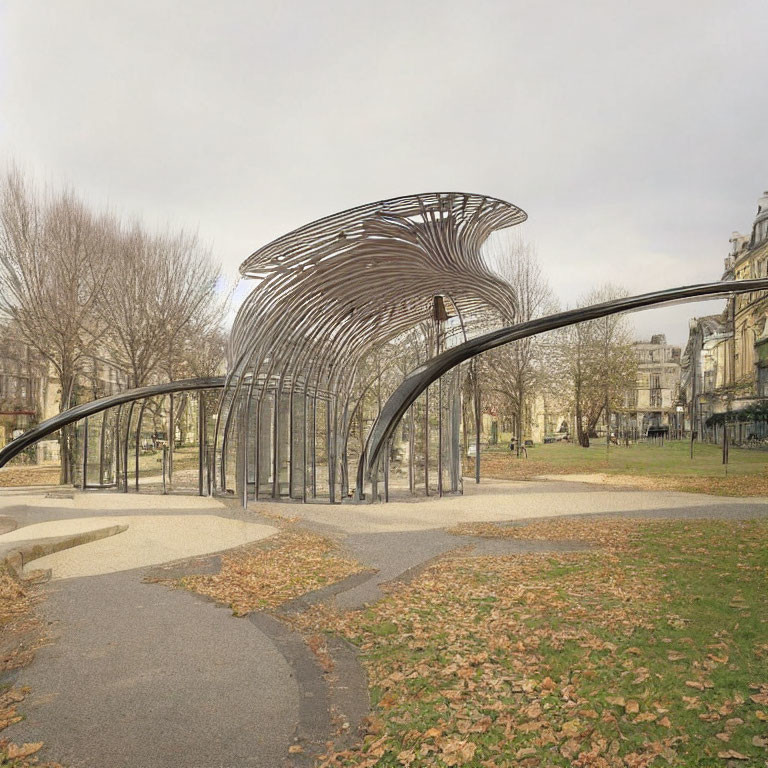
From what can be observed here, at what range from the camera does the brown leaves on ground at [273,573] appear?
18.4ft

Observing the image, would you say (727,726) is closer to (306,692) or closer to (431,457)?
(306,692)

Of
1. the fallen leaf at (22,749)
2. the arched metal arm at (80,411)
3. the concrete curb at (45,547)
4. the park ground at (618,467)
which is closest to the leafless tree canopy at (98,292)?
the park ground at (618,467)

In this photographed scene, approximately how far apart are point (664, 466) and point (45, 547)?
918cm

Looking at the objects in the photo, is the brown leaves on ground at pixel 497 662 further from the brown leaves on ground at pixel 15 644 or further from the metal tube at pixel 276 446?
the metal tube at pixel 276 446

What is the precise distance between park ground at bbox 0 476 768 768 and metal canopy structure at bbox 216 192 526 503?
228 cm

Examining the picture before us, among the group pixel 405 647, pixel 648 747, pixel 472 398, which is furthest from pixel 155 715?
pixel 472 398

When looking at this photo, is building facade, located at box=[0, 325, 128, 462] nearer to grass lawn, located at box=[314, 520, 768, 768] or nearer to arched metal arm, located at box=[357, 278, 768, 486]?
arched metal arm, located at box=[357, 278, 768, 486]

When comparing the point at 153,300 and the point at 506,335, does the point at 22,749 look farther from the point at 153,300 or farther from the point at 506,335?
the point at 153,300

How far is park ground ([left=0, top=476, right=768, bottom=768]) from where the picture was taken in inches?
124

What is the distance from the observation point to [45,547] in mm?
7305

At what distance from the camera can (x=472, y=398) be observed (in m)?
16.2

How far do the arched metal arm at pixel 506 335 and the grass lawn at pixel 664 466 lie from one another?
379 centimetres

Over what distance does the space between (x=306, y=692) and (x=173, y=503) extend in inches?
305

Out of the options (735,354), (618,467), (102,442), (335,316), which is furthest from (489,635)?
(102,442)
